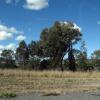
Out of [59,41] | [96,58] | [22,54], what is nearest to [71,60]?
[59,41]

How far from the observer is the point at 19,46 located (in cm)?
9575

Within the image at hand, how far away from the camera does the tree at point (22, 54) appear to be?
93.4 meters

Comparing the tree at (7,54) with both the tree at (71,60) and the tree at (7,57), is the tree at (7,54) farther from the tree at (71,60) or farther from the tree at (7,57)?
the tree at (71,60)

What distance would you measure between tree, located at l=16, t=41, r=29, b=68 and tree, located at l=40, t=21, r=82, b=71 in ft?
61.7

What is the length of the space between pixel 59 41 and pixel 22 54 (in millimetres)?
22897

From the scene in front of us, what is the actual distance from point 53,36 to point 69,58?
6.08 metres

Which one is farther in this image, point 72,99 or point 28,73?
point 28,73

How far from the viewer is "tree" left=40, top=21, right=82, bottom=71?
243ft

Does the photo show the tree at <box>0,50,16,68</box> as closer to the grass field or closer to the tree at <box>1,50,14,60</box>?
the tree at <box>1,50,14,60</box>

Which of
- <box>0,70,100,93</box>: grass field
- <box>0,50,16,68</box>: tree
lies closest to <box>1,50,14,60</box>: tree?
<box>0,50,16,68</box>: tree

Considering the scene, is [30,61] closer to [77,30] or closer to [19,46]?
[19,46]

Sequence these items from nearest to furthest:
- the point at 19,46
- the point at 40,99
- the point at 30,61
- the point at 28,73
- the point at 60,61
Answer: the point at 40,99 → the point at 28,73 → the point at 60,61 → the point at 30,61 → the point at 19,46

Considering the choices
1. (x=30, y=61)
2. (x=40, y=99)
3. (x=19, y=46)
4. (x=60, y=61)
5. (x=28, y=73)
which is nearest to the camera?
(x=40, y=99)

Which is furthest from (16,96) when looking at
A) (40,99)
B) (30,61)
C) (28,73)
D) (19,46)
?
(19,46)
